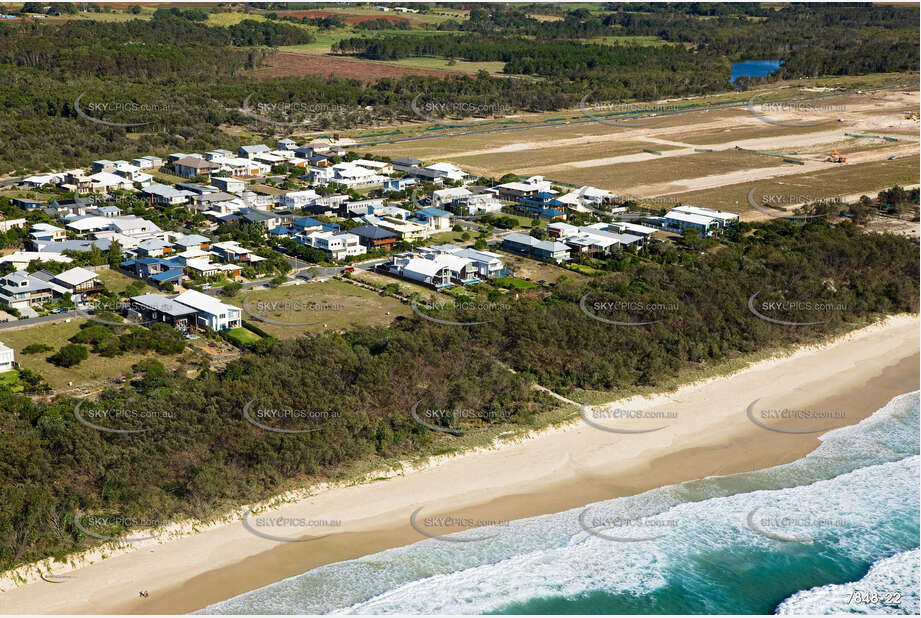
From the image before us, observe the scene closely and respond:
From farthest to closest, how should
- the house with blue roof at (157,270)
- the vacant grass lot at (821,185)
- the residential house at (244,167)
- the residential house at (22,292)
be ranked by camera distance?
1. the residential house at (244,167)
2. the vacant grass lot at (821,185)
3. the house with blue roof at (157,270)
4. the residential house at (22,292)

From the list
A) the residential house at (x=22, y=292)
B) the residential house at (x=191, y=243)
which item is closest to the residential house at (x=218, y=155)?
the residential house at (x=191, y=243)

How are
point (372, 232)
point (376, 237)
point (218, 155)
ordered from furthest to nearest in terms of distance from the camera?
point (218, 155) < point (372, 232) < point (376, 237)

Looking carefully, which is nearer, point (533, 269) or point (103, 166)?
point (533, 269)

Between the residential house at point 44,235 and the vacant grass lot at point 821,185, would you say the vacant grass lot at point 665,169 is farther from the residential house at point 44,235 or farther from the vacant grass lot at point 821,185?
the residential house at point 44,235

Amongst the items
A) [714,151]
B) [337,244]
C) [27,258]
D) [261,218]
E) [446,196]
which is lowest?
[27,258]

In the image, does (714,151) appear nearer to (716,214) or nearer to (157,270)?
(716,214)

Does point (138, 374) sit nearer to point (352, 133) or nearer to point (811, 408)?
point (811, 408)

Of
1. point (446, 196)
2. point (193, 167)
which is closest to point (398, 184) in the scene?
point (446, 196)

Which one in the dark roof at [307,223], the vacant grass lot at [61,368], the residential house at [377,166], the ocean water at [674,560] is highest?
the residential house at [377,166]

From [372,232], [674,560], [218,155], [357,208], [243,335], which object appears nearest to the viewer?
[674,560]
